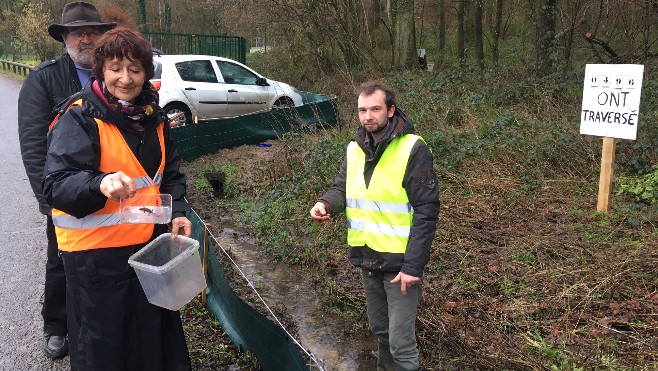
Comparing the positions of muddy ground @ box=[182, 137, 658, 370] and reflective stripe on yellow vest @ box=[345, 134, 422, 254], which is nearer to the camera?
reflective stripe on yellow vest @ box=[345, 134, 422, 254]

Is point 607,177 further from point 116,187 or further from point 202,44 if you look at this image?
point 202,44

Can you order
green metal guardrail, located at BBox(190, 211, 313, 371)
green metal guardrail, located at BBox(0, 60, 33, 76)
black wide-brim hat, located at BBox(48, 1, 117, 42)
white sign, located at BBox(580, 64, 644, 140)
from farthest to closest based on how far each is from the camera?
1. green metal guardrail, located at BBox(0, 60, 33, 76)
2. white sign, located at BBox(580, 64, 644, 140)
3. black wide-brim hat, located at BBox(48, 1, 117, 42)
4. green metal guardrail, located at BBox(190, 211, 313, 371)

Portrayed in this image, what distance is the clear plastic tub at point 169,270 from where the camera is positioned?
99.0 inches

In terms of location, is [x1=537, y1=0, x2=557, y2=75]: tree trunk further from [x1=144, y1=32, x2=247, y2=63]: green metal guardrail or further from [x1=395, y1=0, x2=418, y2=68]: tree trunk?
[x1=144, y1=32, x2=247, y2=63]: green metal guardrail

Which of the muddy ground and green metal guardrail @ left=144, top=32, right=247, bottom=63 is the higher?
green metal guardrail @ left=144, top=32, right=247, bottom=63

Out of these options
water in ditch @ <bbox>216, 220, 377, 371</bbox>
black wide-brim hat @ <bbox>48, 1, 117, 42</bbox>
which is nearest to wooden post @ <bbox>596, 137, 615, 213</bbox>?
water in ditch @ <bbox>216, 220, 377, 371</bbox>

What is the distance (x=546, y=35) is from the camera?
11.3m

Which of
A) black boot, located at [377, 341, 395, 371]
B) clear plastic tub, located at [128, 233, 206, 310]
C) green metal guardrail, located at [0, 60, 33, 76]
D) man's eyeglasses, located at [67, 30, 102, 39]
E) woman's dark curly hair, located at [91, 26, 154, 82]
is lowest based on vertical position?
black boot, located at [377, 341, 395, 371]

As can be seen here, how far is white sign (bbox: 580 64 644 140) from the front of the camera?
5.64 m

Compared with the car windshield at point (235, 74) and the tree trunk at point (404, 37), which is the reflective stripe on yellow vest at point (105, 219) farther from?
the tree trunk at point (404, 37)

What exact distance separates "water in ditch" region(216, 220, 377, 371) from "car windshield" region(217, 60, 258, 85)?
258 inches

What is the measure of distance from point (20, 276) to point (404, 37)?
1331cm

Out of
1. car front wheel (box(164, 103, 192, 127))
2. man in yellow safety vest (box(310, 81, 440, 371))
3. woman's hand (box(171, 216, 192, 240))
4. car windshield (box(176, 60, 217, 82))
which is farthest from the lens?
car windshield (box(176, 60, 217, 82))

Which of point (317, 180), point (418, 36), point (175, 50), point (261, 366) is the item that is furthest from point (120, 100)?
point (418, 36)
